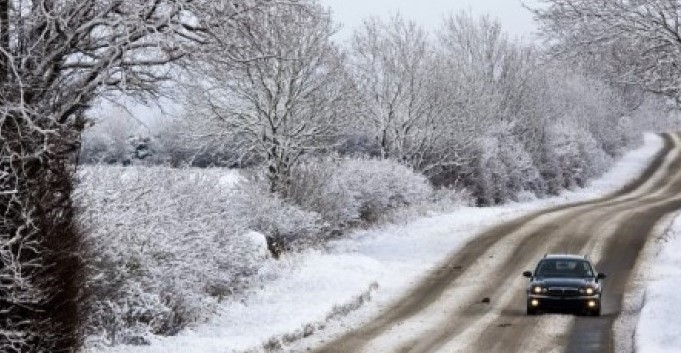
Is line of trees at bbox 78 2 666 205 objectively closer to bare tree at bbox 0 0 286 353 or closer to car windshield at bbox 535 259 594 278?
bare tree at bbox 0 0 286 353

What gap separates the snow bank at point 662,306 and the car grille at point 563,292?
1702 millimetres

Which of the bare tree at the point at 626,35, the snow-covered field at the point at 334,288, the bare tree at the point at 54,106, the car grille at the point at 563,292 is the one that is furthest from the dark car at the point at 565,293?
the bare tree at the point at 54,106

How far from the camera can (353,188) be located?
40594 millimetres

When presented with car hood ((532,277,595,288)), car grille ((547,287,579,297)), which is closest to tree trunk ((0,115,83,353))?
car grille ((547,287,579,297))

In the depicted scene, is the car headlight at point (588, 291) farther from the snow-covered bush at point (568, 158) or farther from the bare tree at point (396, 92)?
the snow-covered bush at point (568, 158)

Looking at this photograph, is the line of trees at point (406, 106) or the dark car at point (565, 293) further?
the line of trees at point (406, 106)

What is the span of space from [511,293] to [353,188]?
47.5ft

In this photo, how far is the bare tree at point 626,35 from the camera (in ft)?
78.2

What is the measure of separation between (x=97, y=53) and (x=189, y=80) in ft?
6.21

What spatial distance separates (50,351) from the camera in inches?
498

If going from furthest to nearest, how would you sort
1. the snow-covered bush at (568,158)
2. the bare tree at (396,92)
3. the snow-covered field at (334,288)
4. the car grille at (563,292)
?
the snow-covered bush at (568,158) → the bare tree at (396,92) → the car grille at (563,292) → the snow-covered field at (334,288)

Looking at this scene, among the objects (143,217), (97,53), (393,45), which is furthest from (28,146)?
(393,45)

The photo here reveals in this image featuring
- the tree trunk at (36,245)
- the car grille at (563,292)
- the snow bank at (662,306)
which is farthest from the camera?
the car grille at (563,292)

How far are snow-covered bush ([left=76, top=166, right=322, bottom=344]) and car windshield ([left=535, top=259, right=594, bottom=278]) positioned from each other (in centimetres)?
821
